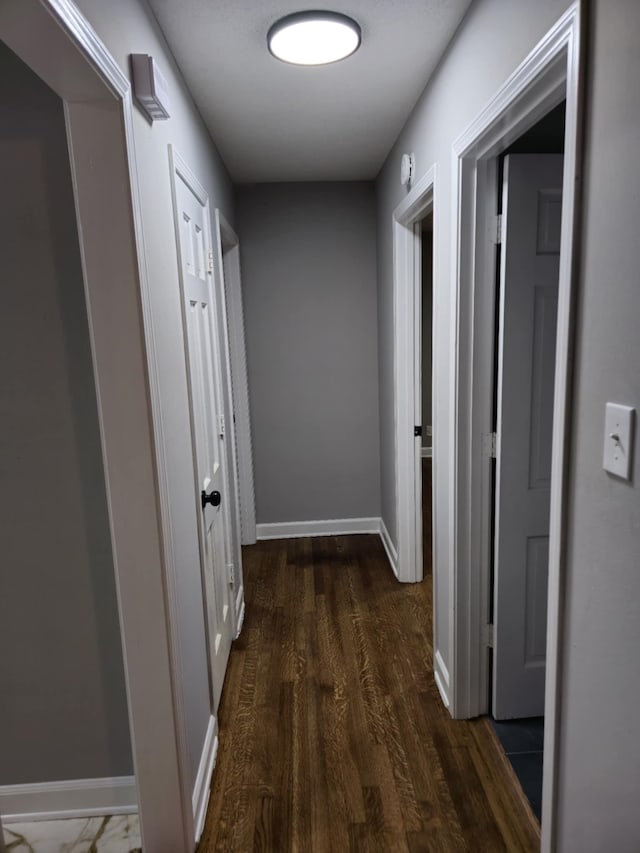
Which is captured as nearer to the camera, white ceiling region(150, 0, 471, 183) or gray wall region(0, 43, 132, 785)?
gray wall region(0, 43, 132, 785)

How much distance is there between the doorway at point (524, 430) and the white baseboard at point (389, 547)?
1255mm

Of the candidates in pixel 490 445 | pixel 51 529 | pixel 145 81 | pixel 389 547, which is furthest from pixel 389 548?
pixel 145 81

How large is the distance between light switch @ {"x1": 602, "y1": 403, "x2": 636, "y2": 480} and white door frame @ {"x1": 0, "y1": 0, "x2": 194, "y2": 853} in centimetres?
99

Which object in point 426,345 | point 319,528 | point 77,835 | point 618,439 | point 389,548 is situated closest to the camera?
point 618,439

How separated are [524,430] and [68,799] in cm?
193

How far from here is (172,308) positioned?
1592 millimetres

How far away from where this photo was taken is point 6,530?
154 cm

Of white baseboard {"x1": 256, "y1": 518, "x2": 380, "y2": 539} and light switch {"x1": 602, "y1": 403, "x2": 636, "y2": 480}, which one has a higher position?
light switch {"x1": 602, "y1": 403, "x2": 636, "y2": 480}

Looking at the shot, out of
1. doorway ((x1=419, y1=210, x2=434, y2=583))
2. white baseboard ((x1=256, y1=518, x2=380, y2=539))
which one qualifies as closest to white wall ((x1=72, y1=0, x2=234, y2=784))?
white baseboard ((x1=256, y1=518, x2=380, y2=539))

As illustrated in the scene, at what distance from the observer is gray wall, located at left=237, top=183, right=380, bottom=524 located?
3.50 m

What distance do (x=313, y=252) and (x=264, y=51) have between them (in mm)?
1851

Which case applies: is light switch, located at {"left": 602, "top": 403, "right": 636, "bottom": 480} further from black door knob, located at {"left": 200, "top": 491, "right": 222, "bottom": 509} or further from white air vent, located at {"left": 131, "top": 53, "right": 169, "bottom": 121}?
black door knob, located at {"left": 200, "top": 491, "right": 222, "bottom": 509}

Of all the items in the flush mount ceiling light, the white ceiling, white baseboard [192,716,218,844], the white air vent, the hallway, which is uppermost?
the white ceiling

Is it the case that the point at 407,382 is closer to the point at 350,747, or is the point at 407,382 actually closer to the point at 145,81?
the point at 350,747
